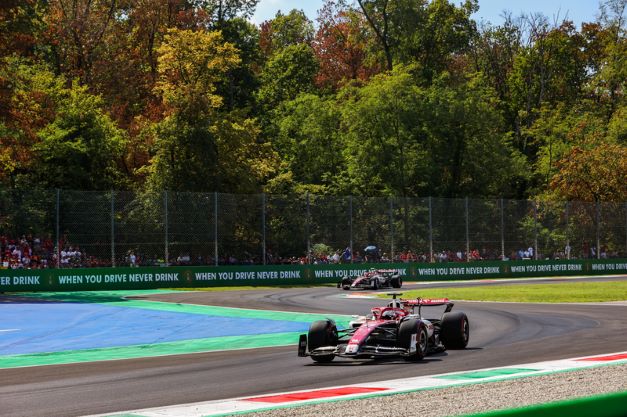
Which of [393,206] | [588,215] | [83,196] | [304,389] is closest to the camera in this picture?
[304,389]

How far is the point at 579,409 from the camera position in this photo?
4.63 metres

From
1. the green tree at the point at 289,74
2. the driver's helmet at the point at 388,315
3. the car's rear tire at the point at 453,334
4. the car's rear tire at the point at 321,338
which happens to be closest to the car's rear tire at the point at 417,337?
the driver's helmet at the point at 388,315

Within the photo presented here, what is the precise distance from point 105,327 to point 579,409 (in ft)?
63.7

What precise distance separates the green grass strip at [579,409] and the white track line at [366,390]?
17.5 ft

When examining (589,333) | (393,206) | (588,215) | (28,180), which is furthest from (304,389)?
(588,215)

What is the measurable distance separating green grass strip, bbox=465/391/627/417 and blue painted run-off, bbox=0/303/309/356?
46.8 feet

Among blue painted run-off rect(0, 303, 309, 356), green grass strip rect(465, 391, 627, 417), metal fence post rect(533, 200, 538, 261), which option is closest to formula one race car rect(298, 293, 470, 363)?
blue painted run-off rect(0, 303, 309, 356)

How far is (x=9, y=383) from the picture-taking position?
12.6 metres

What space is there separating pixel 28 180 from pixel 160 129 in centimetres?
755

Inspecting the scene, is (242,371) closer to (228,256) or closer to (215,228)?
(215,228)

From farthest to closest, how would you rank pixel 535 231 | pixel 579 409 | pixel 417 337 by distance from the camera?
pixel 535 231
pixel 417 337
pixel 579 409

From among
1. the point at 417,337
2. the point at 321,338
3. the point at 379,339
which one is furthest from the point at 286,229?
the point at 417,337

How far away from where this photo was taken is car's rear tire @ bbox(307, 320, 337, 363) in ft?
47.5

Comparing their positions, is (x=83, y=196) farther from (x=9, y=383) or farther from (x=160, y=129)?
(x=9, y=383)
